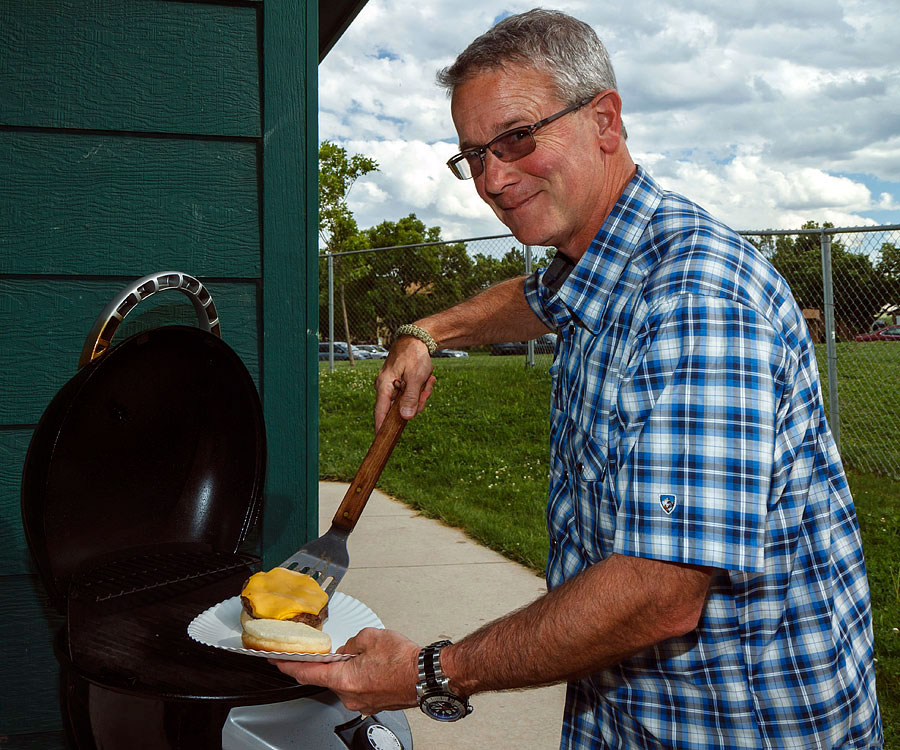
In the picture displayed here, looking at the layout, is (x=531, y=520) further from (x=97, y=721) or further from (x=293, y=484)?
(x=97, y=721)

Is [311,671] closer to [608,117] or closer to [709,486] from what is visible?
[709,486]

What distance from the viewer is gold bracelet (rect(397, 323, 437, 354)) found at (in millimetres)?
2283

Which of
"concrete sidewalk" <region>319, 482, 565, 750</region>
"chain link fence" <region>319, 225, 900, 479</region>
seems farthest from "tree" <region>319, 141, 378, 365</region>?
"concrete sidewalk" <region>319, 482, 565, 750</region>

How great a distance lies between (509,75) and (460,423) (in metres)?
7.75

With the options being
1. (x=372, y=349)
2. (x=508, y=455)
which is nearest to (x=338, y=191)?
(x=372, y=349)

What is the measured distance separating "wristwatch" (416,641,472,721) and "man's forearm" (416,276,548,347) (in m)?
1.07

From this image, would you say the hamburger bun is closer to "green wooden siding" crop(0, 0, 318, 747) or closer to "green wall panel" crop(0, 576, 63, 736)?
"green wooden siding" crop(0, 0, 318, 747)

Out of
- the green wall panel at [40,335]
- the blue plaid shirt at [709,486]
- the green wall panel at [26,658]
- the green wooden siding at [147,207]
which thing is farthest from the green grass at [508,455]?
the green wall panel at [40,335]

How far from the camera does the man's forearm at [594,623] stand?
49.2 inches

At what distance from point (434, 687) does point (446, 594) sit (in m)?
3.23

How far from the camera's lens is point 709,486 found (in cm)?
121

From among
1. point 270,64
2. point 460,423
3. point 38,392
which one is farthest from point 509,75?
point 460,423

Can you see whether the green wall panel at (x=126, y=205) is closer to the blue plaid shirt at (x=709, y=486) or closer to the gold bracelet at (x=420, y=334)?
the gold bracelet at (x=420, y=334)

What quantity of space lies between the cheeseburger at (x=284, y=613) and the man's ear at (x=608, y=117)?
1.07 m
